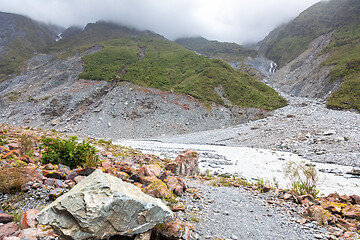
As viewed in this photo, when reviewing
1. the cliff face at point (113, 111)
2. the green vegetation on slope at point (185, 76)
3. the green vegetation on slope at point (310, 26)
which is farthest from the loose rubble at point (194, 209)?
the green vegetation on slope at point (310, 26)

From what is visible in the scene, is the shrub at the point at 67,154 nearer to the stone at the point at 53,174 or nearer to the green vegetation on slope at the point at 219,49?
the stone at the point at 53,174

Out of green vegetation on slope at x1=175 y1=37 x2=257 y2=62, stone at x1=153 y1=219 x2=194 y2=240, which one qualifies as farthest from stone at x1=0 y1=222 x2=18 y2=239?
green vegetation on slope at x1=175 y1=37 x2=257 y2=62

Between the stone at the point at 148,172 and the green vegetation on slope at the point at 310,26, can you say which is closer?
the stone at the point at 148,172

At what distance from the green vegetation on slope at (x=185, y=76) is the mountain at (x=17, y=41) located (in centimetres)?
4618

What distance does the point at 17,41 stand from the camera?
108 metres

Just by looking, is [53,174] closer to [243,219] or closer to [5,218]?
[5,218]

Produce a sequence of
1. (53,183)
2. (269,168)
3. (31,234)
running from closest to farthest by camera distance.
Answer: (31,234) < (53,183) < (269,168)

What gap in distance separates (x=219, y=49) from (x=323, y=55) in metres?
92.1

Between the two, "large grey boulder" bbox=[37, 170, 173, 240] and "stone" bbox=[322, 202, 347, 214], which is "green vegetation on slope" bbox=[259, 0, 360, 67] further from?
"large grey boulder" bbox=[37, 170, 173, 240]

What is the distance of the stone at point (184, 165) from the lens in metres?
10.1

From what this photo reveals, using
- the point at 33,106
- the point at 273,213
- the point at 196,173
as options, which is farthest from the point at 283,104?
the point at 33,106

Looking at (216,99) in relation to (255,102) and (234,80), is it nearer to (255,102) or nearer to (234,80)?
(255,102)

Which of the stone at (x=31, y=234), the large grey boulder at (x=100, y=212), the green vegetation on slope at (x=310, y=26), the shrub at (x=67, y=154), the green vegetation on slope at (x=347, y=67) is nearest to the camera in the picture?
the large grey boulder at (x=100, y=212)

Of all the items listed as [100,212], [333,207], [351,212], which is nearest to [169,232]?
[100,212]
